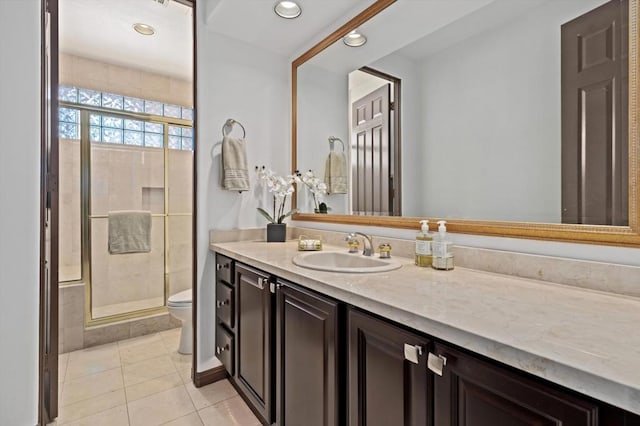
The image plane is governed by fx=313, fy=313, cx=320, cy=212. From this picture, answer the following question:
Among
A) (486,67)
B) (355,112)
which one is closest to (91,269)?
(355,112)

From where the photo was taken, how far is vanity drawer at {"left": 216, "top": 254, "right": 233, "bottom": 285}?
1.79 meters

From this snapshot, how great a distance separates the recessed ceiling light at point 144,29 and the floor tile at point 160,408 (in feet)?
8.33

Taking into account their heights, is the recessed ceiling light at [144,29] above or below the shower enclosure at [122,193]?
above

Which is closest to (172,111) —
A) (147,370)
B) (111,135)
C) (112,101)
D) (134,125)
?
(134,125)

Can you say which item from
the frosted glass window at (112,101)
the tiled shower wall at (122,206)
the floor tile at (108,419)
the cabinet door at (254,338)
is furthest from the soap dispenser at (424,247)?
the frosted glass window at (112,101)

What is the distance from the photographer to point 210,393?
6.18 ft

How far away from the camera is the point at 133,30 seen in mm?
2387

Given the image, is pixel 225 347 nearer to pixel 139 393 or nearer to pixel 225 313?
pixel 225 313

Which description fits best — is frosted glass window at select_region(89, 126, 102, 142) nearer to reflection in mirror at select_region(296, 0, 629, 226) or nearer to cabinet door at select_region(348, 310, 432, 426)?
reflection in mirror at select_region(296, 0, 629, 226)

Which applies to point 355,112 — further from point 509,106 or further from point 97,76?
point 97,76

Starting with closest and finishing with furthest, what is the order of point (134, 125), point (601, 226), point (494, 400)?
point (494, 400), point (601, 226), point (134, 125)

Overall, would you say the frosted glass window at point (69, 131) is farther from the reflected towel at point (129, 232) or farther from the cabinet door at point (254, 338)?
the cabinet door at point (254, 338)

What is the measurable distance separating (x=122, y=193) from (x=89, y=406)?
1835mm

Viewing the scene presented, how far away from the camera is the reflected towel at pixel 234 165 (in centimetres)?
200
